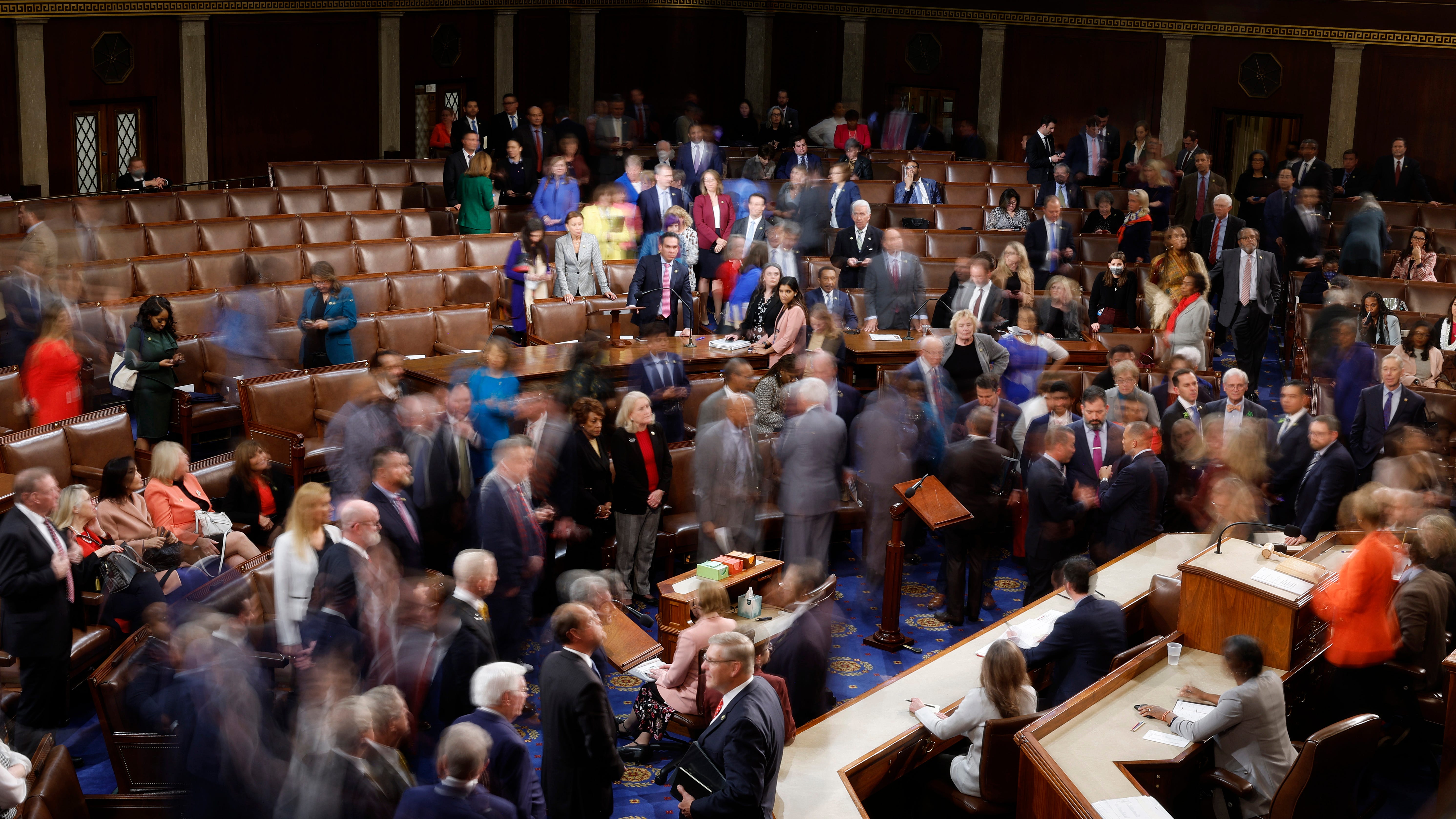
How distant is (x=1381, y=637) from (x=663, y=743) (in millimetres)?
3641

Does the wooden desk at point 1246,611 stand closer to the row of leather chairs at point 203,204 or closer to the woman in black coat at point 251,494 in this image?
the woman in black coat at point 251,494

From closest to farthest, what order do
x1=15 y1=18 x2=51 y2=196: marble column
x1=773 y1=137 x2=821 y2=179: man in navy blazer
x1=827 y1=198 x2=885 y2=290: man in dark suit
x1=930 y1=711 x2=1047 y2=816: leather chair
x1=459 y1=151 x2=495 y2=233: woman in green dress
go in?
x1=930 y1=711 x2=1047 y2=816: leather chair, x1=827 y1=198 x2=885 y2=290: man in dark suit, x1=459 y1=151 x2=495 y2=233: woman in green dress, x1=15 y1=18 x2=51 y2=196: marble column, x1=773 y1=137 x2=821 y2=179: man in navy blazer

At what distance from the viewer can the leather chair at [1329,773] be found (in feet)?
17.5

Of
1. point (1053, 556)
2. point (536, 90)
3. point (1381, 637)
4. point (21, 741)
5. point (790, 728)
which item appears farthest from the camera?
point (536, 90)

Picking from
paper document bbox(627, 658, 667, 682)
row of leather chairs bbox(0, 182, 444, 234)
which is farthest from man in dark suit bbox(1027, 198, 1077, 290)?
paper document bbox(627, 658, 667, 682)

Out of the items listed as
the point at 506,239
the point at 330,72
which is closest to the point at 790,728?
the point at 506,239

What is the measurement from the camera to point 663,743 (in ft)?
22.2

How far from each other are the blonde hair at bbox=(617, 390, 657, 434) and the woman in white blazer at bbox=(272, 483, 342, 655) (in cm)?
213

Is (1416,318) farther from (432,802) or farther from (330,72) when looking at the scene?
(330,72)

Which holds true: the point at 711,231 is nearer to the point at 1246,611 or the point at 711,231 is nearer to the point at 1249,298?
the point at 1249,298

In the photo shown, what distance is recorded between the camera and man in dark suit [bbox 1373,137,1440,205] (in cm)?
1541

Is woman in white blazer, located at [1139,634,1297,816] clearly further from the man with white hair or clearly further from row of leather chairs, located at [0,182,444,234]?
row of leather chairs, located at [0,182,444,234]

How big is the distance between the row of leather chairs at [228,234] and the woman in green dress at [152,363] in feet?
6.88

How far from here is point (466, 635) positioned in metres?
5.71
